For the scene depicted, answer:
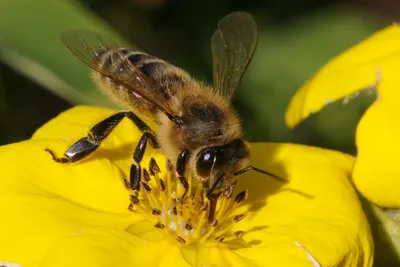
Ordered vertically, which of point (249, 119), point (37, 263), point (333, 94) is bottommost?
point (249, 119)

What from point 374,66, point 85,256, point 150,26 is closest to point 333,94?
point 374,66

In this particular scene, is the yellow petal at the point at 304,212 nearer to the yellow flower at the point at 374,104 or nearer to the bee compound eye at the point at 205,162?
the yellow flower at the point at 374,104

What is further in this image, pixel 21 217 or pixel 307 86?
pixel 307 86

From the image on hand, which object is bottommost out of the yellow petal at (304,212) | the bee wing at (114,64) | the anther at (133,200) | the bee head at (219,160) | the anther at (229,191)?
the yellow petal at (304,212)

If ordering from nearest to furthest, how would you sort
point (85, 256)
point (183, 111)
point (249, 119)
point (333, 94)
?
point (85, 256)
point (183, 111)
point (333, 94)
point (249, 119)

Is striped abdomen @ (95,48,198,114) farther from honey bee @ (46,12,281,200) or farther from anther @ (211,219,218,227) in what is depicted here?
anther @ (211,219,218,227)

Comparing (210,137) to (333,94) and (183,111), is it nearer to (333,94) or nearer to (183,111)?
(183,111)

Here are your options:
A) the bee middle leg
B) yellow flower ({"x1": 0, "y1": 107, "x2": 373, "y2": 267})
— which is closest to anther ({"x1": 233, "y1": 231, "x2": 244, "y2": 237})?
yellow flower ({"x1": 0, "y1": 107, "x2": 373, "y2": 267})

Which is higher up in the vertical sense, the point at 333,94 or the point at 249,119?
the point at 333,94

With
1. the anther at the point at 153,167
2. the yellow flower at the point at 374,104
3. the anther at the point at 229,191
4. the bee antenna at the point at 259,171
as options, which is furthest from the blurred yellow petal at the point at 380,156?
the anther at the point at 153,167
